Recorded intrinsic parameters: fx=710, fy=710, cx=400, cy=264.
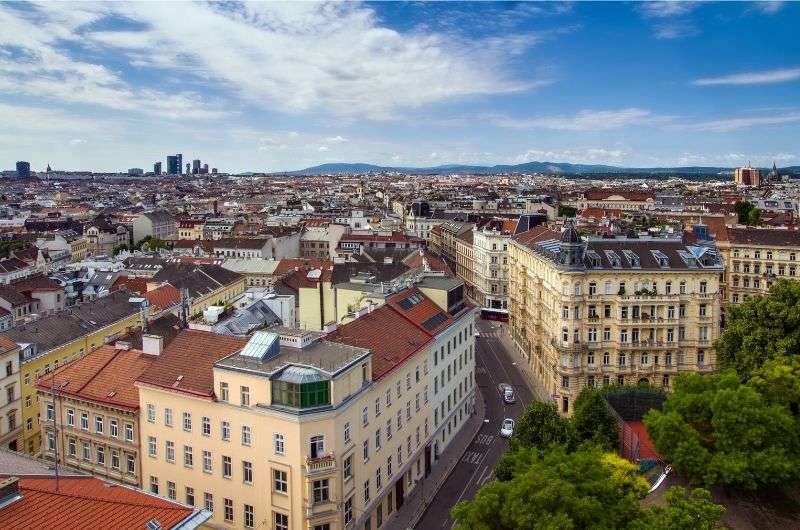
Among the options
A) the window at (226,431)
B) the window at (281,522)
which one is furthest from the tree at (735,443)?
the window at (226,431)

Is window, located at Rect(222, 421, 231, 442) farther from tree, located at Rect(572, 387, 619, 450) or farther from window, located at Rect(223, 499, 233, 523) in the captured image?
tree, located at Rect(572, 387, 619, 450)

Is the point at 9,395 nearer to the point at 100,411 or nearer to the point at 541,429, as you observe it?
the point at 100,411

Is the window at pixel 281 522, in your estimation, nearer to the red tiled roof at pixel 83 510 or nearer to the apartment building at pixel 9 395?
the red tiled roof at pixel 83 510

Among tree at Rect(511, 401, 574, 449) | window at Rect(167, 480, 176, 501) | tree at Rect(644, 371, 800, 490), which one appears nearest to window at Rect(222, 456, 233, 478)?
window at Rect(167, 480, 176, 501)

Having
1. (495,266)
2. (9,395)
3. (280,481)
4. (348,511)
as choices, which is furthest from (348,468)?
(495,266)

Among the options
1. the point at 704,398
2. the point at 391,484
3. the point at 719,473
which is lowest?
the point at 391,484

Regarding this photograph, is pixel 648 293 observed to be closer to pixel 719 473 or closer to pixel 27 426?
pixel 719 473

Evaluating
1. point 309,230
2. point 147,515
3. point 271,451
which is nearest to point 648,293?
point 271,451
